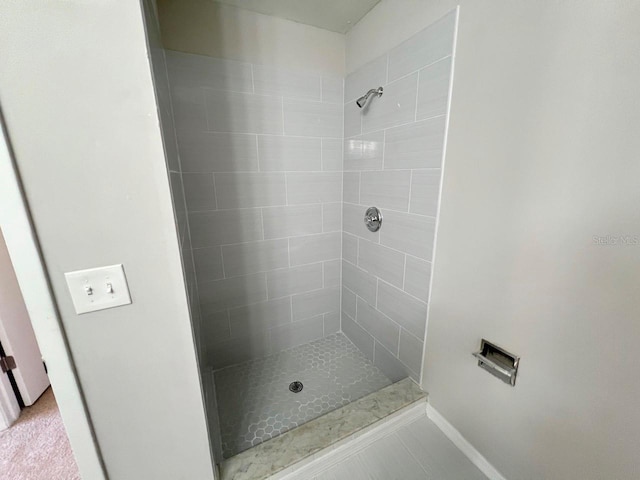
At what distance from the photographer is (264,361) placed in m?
1.79

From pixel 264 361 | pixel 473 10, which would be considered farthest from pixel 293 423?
pixel 473 10

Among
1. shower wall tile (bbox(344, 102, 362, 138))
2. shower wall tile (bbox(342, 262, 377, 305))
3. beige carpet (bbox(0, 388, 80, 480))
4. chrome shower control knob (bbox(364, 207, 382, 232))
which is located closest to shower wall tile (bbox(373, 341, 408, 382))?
shower wall tile (bbox(342, 262, 377, 305))

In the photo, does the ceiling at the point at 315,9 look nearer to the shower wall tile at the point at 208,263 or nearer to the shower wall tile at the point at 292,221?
the shower wall tile at the point at 292,221

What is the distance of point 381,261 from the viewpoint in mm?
1491

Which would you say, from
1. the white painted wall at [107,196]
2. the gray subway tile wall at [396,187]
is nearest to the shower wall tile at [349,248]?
the gray subway tile wall at [396,187]

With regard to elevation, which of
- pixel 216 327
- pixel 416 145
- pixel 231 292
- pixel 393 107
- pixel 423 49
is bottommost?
pixel 216 327

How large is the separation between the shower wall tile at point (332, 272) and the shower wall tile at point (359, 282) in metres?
0.04

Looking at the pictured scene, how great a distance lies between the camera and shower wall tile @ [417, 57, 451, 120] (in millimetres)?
996

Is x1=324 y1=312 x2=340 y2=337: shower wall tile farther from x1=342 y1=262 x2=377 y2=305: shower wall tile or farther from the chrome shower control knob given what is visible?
the chrome shower control knob

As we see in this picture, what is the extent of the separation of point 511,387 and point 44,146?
1.50 m

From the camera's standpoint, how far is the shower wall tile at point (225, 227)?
1432 mm

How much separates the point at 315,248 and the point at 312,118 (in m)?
0.85

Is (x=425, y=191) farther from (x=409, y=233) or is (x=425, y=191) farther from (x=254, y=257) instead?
(x=254, y=257)

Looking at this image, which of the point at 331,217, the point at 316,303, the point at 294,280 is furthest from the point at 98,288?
the point at 316,303
